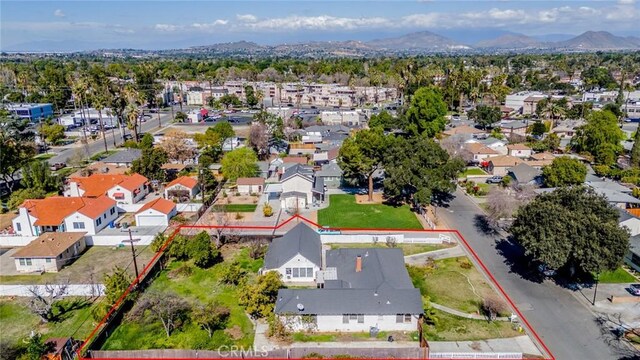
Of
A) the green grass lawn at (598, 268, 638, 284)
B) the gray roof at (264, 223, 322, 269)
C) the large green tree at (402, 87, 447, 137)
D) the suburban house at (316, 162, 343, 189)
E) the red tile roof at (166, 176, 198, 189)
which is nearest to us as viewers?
the green grass lawn at (598, 268, 638, 284)

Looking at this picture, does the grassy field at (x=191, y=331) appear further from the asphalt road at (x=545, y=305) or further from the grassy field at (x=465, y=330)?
the asphalt road at (x=545, y=305)

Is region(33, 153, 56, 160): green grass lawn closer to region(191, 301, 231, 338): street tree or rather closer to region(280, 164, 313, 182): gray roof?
region(280, 164, 313, 182): gray roof

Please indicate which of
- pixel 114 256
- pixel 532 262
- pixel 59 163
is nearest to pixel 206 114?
pixel 59 163

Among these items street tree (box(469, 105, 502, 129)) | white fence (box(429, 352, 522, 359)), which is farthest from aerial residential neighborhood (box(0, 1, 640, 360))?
street tree (box(469, 105, 502, 129))

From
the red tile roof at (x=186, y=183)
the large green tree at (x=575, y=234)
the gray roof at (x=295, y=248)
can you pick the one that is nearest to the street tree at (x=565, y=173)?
the large green tree at (x=575, y=234)

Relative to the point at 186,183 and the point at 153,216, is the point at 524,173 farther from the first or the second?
the point at 153,216

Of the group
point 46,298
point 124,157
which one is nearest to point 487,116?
point 124,157

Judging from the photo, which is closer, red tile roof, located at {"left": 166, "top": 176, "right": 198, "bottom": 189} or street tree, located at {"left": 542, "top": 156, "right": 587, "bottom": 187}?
street tree, located at {"left": 542, "top": 156, "right": 587, "bottom": 187}
